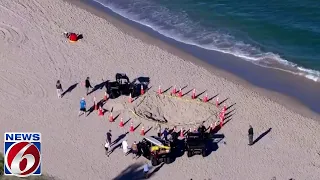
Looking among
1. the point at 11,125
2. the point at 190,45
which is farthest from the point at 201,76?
the point at 11,125

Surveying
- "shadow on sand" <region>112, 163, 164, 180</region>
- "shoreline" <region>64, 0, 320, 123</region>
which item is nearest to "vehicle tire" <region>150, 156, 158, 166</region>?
"shadow on sand" <region>112, 163, 164, 180</region>

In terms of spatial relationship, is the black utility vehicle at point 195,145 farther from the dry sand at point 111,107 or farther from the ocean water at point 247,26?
the ocean water at point 247,26

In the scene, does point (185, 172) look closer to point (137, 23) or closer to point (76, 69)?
point (76, 69)

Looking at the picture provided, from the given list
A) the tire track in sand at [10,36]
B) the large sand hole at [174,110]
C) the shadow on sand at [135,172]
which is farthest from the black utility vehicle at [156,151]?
the tire track in sand at [10,36]

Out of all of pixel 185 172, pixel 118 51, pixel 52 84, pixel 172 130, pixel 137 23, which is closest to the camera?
pixel 185 172

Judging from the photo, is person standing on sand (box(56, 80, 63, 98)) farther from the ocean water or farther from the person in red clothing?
the ocean water

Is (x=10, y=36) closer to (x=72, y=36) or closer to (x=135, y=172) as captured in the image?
(x=72, y=36)

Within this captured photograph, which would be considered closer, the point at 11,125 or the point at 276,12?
the point at 11,125
